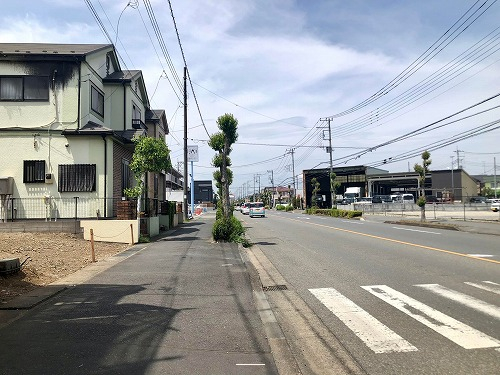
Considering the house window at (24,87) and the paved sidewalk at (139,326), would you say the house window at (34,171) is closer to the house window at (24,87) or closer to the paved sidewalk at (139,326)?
the house window at (24,87)

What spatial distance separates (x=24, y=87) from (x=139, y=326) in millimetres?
16640

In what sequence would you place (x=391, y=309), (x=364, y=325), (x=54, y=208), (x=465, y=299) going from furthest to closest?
(x=54, y=208), (x=465, y=299), (x=391, y=309), (x=364, y=325)

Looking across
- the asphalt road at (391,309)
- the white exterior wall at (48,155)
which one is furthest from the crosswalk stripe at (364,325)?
the white exterior wall at (48,155)

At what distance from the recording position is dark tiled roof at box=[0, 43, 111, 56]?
1870 centimetres

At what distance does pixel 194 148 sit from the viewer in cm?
4409

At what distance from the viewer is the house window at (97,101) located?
20625 mm

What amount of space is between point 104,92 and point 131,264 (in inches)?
560

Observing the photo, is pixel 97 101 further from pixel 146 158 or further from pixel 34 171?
pixel 146 158

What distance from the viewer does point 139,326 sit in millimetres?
5887

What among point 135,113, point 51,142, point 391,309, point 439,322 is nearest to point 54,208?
point 51,142

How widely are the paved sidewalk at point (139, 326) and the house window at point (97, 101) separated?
12466 mm

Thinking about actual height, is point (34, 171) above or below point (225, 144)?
below

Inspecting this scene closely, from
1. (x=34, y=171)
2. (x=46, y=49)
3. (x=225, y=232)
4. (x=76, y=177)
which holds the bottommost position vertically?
(x=225, y=232)

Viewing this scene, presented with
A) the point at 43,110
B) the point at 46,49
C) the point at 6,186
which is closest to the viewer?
the point at 6,186
